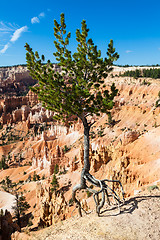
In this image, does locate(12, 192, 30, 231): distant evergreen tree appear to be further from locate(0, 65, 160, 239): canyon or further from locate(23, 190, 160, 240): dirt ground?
locate(23, 190, 160, 240): dirt ground

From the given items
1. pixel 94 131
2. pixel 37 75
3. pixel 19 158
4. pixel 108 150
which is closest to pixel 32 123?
pixel 19 158

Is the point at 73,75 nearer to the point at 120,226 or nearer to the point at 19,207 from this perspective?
the point at 120,226

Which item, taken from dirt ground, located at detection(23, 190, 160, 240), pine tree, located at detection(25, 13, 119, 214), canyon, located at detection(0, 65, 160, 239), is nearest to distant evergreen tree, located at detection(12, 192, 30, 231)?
canyon, located at detection(0, 65, 160, 239)

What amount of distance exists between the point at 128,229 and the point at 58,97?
6353 mm

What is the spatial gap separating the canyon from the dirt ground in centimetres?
394

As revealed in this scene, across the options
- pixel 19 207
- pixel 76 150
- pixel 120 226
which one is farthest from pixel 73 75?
pixel 76 150

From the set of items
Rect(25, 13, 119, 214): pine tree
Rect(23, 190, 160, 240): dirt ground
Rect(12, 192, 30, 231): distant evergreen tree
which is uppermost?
Rect(25, 13, 119, 214): pine tree

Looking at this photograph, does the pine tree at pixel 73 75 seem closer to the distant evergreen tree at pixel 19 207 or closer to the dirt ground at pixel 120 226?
the dirt ground at pixel 120 226

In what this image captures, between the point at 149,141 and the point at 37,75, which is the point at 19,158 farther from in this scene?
the point at 37,75

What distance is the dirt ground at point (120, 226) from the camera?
6.17 meters

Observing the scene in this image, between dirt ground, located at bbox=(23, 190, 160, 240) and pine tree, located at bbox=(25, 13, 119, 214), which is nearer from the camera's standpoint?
dirt ground, located at bbox=(23, 190, 160, 240)

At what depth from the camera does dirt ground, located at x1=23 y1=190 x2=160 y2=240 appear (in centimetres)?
617

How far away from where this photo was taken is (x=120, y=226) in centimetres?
651

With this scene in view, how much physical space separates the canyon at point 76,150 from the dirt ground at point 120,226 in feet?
12.9
